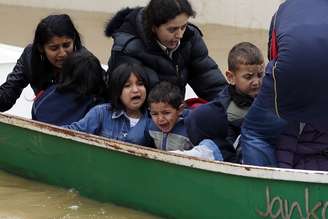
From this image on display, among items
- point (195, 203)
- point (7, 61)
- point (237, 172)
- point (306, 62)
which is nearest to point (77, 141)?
point (195, 203)

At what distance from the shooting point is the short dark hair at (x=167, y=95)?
4551 millimetres

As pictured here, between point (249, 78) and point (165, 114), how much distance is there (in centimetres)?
50

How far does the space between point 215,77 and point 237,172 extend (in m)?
1.48

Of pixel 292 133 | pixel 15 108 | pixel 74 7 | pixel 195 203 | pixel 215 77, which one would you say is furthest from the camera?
pixel 74 7

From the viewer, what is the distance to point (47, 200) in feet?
17.0

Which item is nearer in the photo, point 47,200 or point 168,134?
point 168,134

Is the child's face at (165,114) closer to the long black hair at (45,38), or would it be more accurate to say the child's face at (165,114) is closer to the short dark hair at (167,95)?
the short dark hair at (167,95)

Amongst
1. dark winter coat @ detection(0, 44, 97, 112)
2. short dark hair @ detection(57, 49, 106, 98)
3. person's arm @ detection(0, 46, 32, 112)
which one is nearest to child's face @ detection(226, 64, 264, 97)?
short dark hair @ detection(57, 49, 106, 98)

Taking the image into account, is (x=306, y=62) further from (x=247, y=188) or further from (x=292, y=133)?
(x=247, y=188)

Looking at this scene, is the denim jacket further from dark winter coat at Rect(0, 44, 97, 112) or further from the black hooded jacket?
dark winter coat at Rect(0, 44, 97, 112)

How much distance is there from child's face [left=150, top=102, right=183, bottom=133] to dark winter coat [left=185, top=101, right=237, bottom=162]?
0.20 m

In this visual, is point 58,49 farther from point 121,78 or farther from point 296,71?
point 296,71

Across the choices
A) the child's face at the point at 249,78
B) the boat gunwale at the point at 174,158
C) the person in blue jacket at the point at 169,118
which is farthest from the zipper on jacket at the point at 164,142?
the child's face at the point at 249,78

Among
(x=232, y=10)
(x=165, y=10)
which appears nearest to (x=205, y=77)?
(x=165, y=10)
